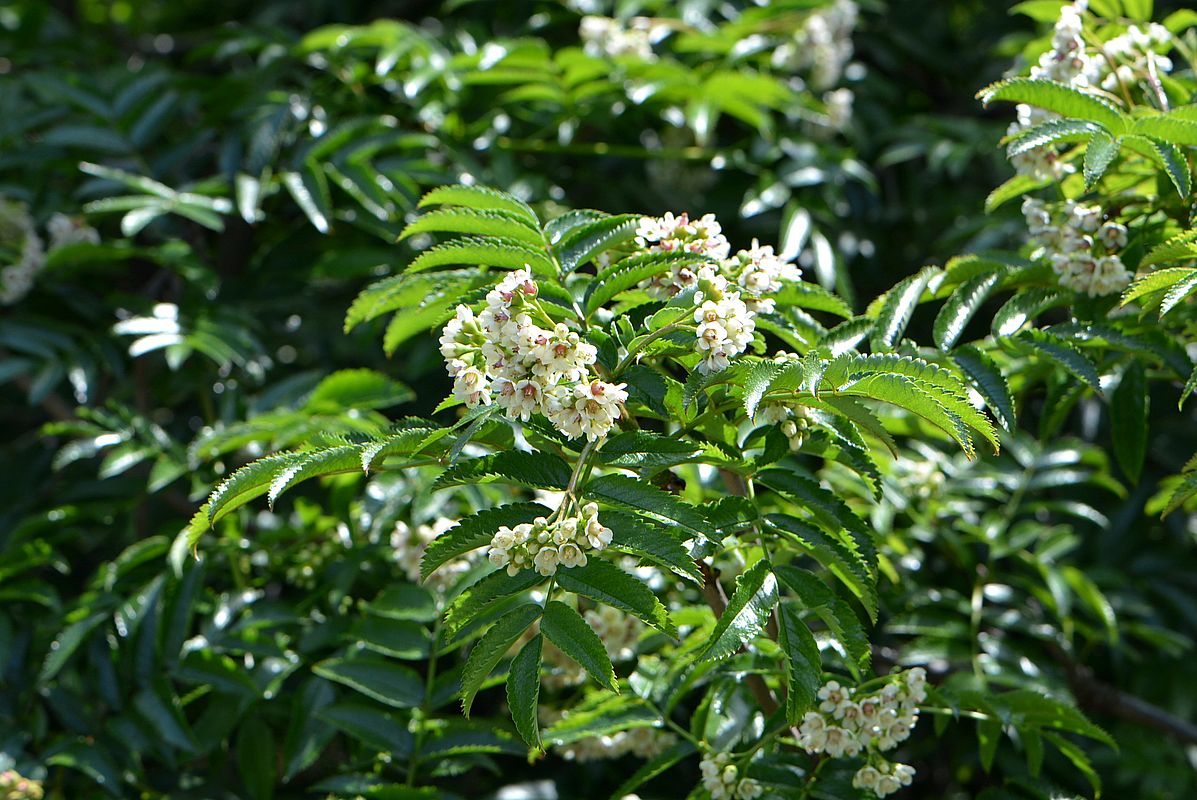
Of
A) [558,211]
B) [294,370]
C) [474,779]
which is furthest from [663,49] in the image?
[474,779]

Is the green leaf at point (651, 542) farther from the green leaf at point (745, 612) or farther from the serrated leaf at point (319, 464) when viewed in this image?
the serrated leaf at point (319, 464)

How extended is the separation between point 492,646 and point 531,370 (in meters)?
0.32

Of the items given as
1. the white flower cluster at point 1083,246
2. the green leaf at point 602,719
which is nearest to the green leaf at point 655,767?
the green leaf at point 602,719

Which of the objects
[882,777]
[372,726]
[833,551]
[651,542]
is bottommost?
[372,726]

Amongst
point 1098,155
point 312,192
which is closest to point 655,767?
point 1098,155

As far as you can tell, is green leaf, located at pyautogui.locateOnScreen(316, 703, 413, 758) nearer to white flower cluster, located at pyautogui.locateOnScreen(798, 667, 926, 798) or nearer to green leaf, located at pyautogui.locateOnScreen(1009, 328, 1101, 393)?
white flower cluster, located at pyautogui.locateOnScreen(798, 667, 926, 798)

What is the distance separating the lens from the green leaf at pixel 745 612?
131 centimetres

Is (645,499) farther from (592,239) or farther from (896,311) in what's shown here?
(896,311)

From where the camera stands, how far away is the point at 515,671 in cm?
138

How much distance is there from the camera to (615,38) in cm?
286

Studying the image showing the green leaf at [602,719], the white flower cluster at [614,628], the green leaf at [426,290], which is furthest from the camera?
the white flower cluster at [614,628]

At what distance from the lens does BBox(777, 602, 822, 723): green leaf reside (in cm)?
138

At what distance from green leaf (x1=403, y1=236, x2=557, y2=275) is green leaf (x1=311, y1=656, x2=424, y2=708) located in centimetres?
68

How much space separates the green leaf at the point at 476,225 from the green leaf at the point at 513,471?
0.33m
